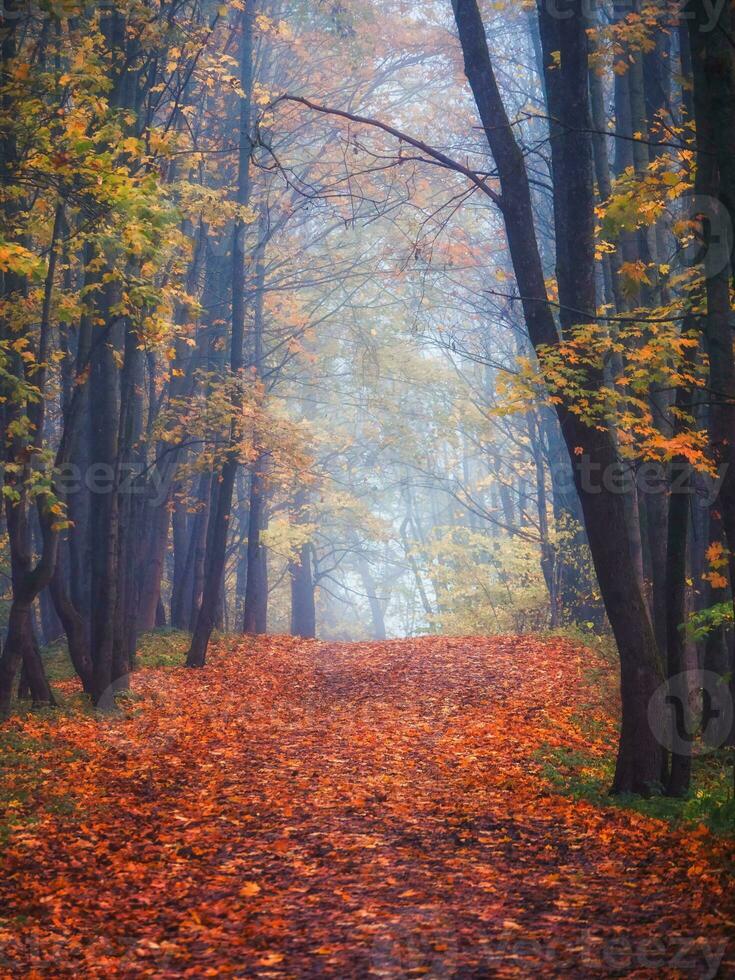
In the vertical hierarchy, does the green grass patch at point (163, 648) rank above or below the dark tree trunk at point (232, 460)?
below

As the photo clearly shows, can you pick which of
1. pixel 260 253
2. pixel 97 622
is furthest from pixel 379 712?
pixel 260 253

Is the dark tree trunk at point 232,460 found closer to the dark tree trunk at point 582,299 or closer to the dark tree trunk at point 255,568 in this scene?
the dark tree trunk at point 255,568

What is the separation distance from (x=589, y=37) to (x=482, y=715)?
8.30m

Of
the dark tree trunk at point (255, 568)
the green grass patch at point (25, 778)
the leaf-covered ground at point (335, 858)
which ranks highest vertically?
the dark tree trunk at point (255, 568)

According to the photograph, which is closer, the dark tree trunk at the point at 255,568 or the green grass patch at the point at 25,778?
the green grass patch at the point at 25,778

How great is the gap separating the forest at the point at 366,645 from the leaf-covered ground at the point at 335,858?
0.03 meters

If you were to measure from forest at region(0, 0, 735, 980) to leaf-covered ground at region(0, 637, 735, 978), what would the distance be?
0.03 m

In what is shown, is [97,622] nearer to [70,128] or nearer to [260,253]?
[70,128]

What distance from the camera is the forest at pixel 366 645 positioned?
5.40 m

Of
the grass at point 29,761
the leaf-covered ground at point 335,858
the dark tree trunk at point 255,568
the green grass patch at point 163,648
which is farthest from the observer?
the dark tree trunk at point 255,568

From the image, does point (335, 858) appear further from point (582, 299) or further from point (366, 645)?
point (366, 645)

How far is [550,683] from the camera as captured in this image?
14219mm

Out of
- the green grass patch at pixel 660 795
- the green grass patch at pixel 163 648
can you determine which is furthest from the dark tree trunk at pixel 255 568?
the green grass patch at pixel 660 795

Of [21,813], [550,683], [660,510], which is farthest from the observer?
[550,683]
